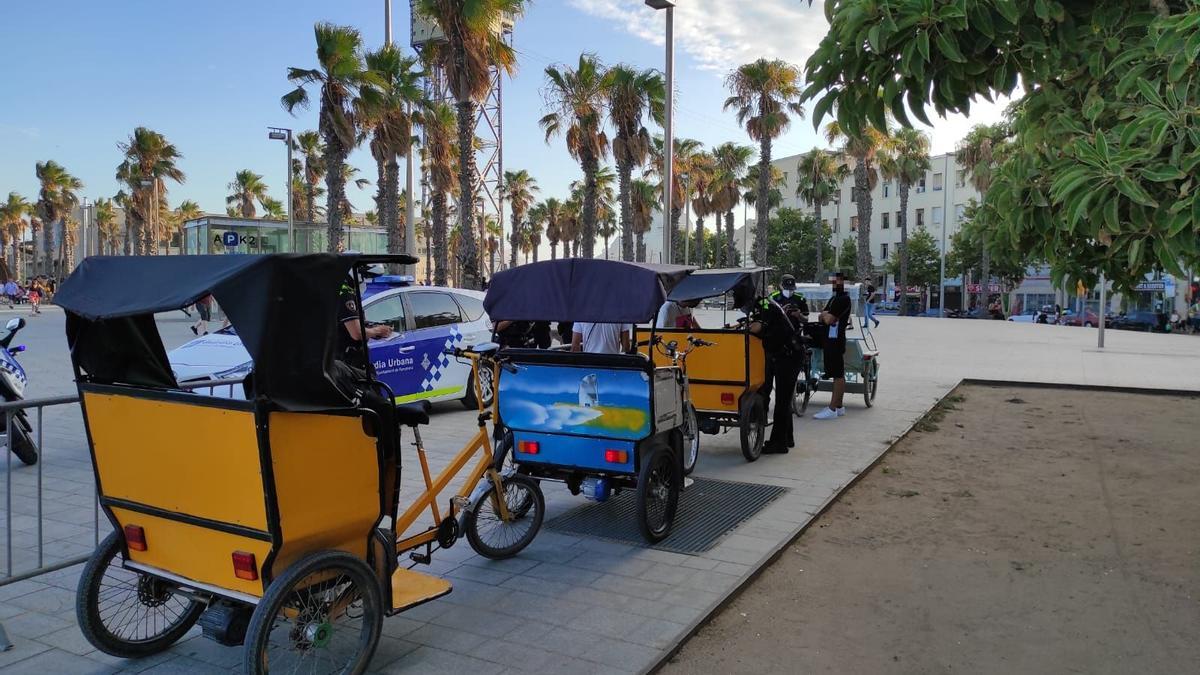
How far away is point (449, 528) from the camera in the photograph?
4660 millimetres

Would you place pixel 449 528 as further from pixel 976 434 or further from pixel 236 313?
pixel 976 434

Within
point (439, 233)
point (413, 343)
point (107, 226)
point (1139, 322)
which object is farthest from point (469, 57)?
point (107, 226)

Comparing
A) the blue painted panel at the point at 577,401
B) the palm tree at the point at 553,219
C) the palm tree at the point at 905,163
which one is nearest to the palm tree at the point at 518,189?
the palm tree at the point at 553,219

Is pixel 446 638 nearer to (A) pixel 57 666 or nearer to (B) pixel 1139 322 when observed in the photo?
(A) pixel 57 666

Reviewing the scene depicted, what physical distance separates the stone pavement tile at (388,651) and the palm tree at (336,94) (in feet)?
71.6

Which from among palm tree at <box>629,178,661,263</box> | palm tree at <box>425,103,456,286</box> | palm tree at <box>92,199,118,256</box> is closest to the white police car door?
palm tree at <box>425,103,456,286</box>

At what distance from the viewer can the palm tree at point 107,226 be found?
80938 millimetres

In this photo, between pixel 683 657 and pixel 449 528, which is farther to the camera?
pixel 449 528

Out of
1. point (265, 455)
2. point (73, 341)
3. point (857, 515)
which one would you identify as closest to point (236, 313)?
point (265, 455)

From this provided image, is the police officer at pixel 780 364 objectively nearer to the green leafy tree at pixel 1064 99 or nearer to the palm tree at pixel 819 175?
the green leafy tree at pixel 1064 99

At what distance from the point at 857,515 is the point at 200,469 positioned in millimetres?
5180

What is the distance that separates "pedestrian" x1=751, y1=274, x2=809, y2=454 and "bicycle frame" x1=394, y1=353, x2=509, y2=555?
3.72 metres

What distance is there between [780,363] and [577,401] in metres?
3.68

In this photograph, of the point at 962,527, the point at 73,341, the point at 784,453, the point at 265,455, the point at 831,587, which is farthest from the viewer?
the point at 784,453
